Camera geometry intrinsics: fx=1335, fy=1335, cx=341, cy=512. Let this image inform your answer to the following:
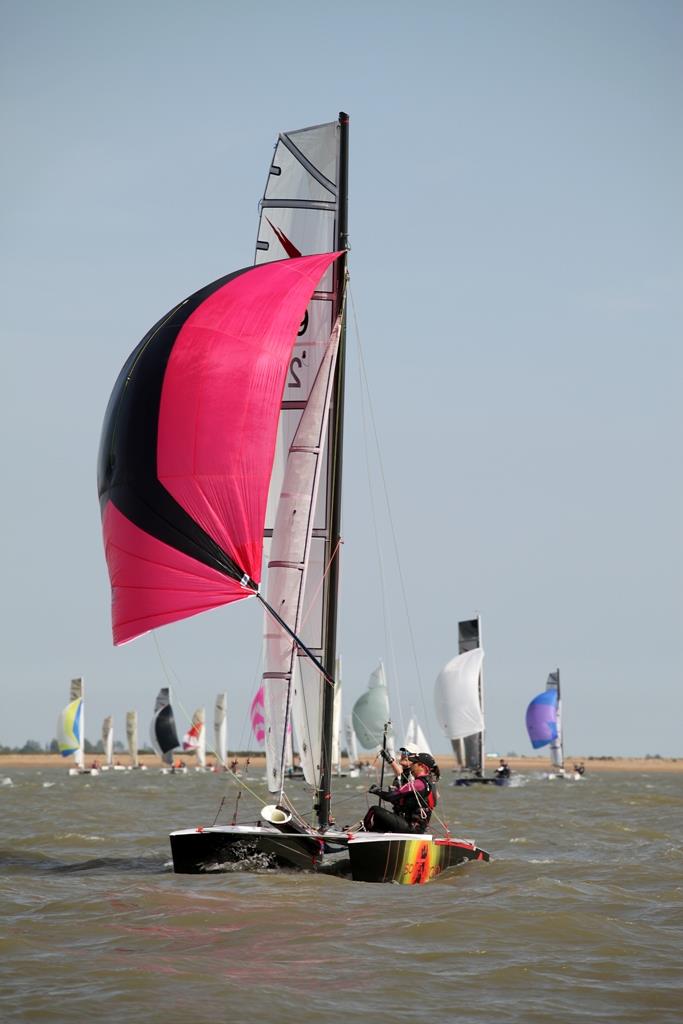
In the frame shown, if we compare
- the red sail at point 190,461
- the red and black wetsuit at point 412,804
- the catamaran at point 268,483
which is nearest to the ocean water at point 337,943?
the catamaran at point 268,483

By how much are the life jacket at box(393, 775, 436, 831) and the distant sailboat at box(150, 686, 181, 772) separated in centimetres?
5552

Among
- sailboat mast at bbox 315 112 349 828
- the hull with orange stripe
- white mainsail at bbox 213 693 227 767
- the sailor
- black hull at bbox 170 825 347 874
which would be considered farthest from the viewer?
white mainsail at bbox 213 693 227 767

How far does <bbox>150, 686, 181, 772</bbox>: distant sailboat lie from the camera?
70.1 metres

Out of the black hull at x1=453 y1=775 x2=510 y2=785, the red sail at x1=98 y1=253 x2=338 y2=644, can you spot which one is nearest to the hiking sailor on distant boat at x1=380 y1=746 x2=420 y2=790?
the red sail at x1=98 y1=253 x2=338 y2=644

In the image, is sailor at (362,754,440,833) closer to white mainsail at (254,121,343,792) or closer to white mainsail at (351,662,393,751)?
white mainsail at (254,121,343,792)

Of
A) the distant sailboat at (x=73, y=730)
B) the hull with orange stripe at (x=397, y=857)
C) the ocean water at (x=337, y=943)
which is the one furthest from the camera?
the distant sailboat at (x=73, y=730)

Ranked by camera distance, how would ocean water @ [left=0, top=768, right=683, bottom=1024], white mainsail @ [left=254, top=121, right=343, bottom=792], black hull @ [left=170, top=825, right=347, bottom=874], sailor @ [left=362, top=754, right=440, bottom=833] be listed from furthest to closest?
white mainsail @ [left=254, top=121, right=343, bottom=792] < sailor @ [left=362, top=754, right=440, bottom=833] < black hull @ [left=170, top=825, right=347, bottom=874] < ocean water @ [left=0, top=768, right=683, bottom=1024]

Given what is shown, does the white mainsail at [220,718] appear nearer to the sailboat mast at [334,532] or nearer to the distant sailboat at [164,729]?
the distant sailboat at [164,729]

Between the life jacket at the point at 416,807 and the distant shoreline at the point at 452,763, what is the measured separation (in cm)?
6529

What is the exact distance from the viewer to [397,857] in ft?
48.0

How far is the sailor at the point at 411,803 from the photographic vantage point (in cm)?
1500

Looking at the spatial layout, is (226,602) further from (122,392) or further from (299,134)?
(299,134)

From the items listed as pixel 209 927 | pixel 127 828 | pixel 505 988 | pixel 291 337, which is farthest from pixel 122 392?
pixel 127 828

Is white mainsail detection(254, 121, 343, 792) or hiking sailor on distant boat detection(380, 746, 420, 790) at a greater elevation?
white mainsail detection(254, 121, 343, 792)
